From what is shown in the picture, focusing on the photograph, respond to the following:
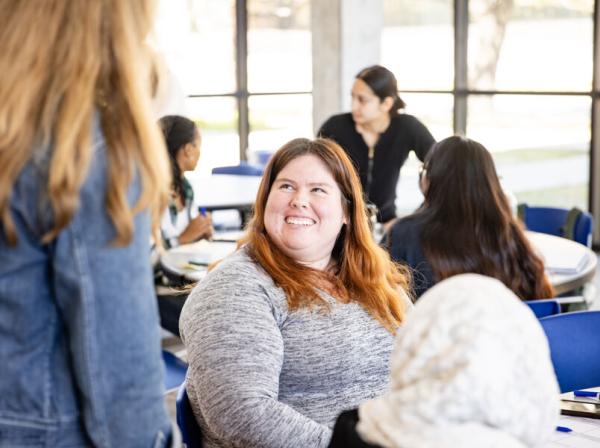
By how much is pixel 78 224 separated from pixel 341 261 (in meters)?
1.29

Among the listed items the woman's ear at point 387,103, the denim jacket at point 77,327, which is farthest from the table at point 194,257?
the denim jacket at point 77,327

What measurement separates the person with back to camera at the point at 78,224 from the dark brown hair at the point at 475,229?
2.01 meters

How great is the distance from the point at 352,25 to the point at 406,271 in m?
5.55

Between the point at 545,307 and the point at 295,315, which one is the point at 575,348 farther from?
the point at 295,315

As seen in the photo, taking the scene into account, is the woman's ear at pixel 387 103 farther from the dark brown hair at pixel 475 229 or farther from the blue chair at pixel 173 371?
the blue chair at pixel 173 371

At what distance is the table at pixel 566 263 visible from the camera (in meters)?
3.55

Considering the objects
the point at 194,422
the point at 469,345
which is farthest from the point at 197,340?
the point at 469,345

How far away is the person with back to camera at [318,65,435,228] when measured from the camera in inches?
198

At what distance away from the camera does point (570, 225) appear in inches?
186

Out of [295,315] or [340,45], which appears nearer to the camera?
[295,315]

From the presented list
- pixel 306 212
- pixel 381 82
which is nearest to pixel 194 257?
pixel 381 82

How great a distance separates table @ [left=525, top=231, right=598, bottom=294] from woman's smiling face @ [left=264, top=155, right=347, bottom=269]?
116cm

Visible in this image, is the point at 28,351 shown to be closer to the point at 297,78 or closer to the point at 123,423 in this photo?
the point at 123,423

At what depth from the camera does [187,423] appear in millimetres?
2141
